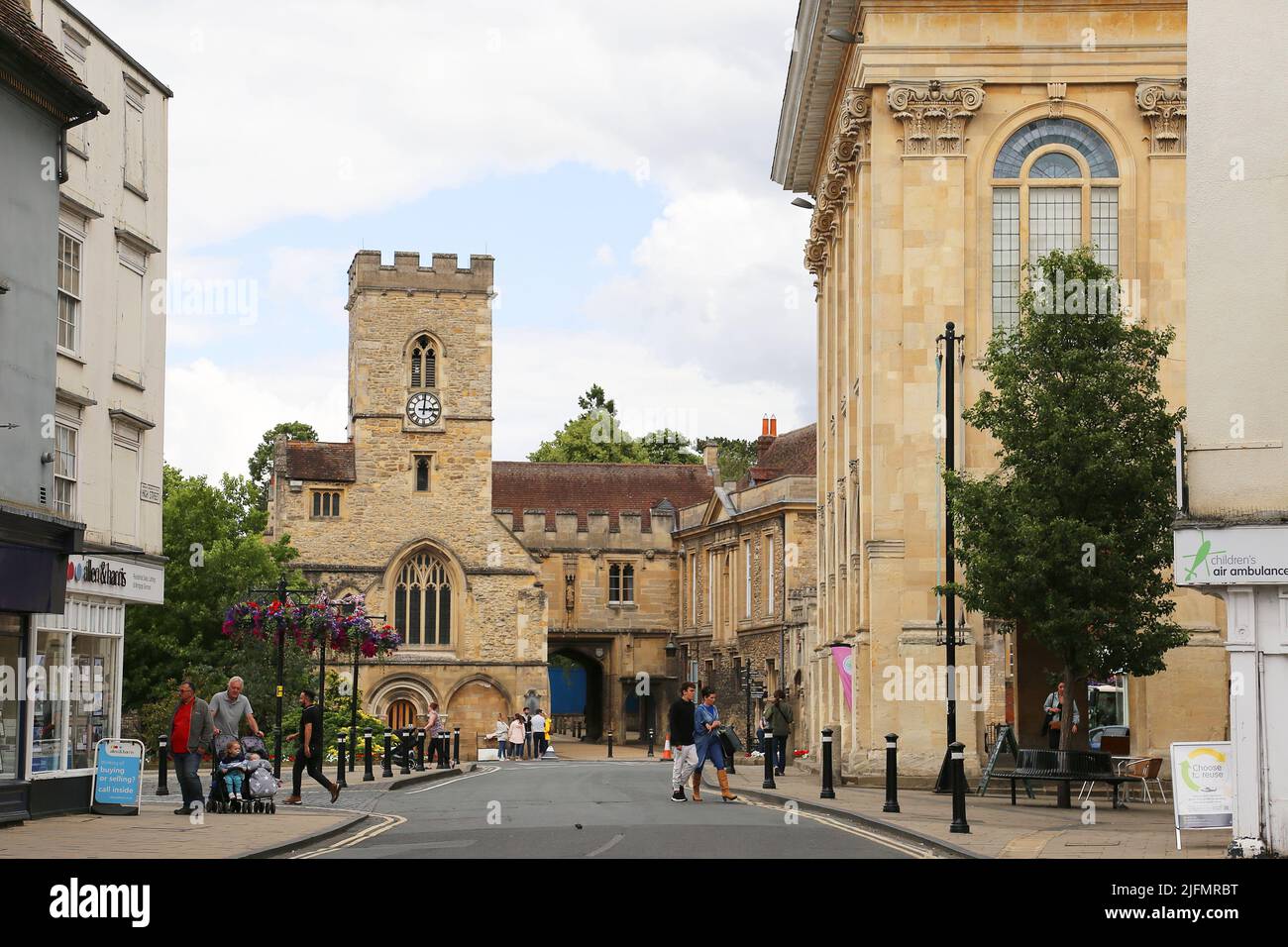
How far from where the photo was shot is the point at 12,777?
70.8ft

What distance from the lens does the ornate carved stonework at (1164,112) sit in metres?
32.1

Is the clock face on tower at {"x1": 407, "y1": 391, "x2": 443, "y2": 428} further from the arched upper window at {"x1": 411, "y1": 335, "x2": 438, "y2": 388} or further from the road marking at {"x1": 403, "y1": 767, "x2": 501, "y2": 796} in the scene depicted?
the road marking at {"x1": 403, "y1": 767, "x2": 501, "y2": 796}

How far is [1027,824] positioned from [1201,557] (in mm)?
5644

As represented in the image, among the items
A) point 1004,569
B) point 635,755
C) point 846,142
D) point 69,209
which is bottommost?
point 635,755

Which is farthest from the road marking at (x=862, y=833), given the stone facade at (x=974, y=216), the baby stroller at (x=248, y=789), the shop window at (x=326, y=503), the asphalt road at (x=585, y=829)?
the shop window at (x=326, y=503)

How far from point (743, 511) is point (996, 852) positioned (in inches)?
2288

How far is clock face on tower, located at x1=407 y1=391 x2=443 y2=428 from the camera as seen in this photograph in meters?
77.4

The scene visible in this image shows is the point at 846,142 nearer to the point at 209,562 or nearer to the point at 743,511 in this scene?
the point at 209,562

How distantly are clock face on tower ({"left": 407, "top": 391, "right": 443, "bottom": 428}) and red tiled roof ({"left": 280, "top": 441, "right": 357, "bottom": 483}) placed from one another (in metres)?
3.05

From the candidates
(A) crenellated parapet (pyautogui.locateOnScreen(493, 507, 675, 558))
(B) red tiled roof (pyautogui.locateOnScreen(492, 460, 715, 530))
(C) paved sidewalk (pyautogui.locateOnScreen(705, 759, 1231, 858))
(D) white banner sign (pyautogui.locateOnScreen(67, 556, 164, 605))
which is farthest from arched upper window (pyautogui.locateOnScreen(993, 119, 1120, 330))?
(B) red tiled roof (pyautogui.locateOnScreen(492, 460, 715, 530))

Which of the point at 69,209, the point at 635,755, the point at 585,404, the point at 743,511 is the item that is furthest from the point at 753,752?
the point at 585,404

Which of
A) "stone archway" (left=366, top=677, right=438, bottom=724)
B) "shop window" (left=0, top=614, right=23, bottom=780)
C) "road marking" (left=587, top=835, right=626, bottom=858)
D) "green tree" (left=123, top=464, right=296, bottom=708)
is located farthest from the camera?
"stone archway" (left=366, top=677, right=438, bottom=724)

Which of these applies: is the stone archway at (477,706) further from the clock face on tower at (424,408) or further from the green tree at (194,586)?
the clock face on tower at (424,408)
